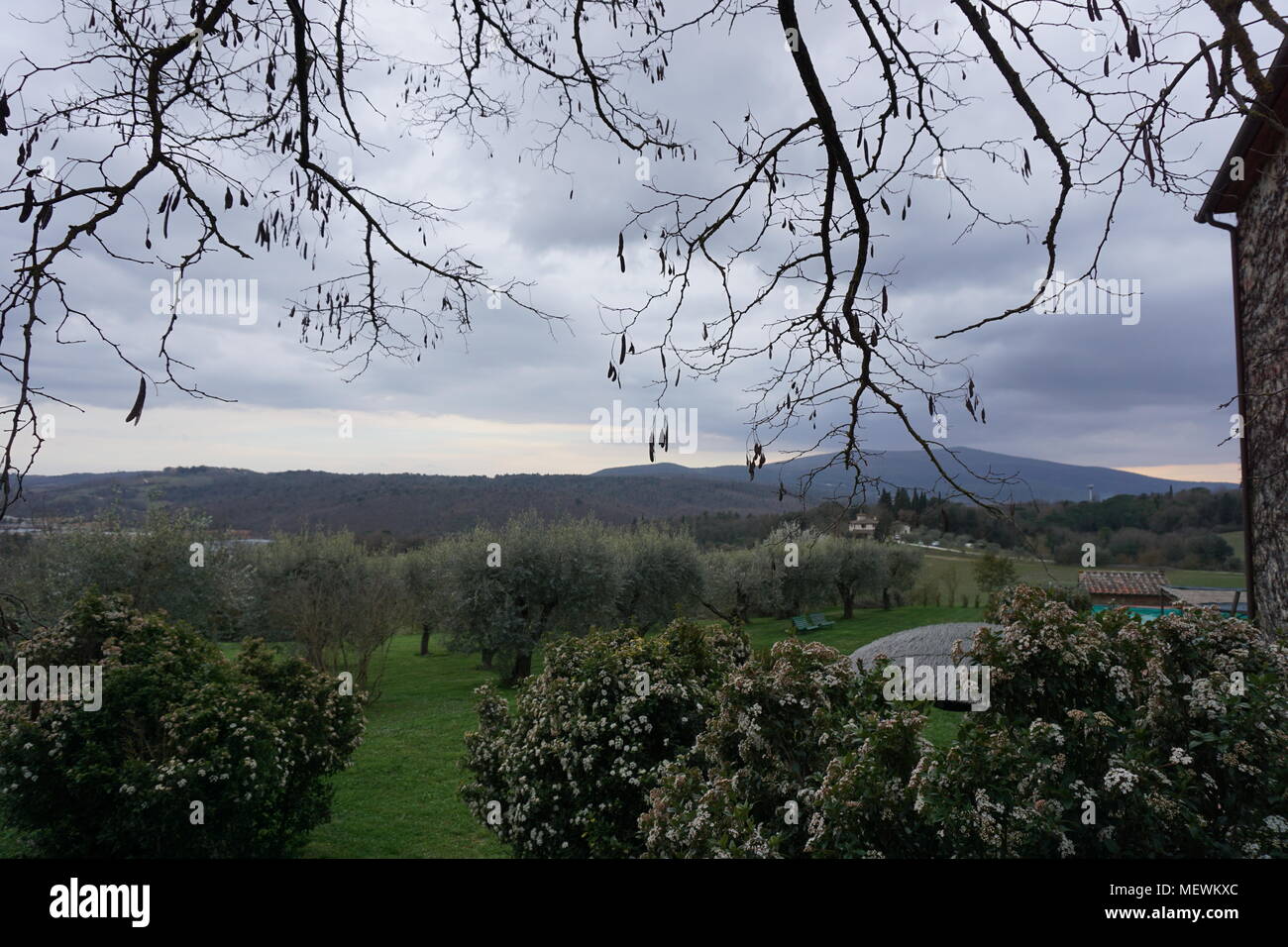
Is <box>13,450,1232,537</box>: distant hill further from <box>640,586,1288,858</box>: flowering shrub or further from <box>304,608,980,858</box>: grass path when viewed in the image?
<box>640,586,1288,858</box>: flowering shrub

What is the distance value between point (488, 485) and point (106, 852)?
58997 millimetres

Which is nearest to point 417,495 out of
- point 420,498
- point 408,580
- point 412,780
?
point 420,498

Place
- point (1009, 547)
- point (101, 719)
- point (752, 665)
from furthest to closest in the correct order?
point (101, 719) < point (752, 665) < point (1009, 547)

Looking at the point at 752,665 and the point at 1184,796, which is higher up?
the point at 752,665

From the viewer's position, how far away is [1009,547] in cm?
338

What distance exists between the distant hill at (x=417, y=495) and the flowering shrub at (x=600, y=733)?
12.0m

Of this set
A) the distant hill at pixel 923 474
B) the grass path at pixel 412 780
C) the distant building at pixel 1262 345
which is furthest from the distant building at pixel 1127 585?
the distant hill at pixel 923 474

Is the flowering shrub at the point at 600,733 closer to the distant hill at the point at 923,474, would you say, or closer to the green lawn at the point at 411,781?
the green lawn at the point at 411,781

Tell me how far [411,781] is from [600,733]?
8.57m

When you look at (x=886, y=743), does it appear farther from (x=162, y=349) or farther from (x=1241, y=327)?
(x=1241, y=327)

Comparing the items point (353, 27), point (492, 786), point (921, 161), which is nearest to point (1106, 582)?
point (492, 786)

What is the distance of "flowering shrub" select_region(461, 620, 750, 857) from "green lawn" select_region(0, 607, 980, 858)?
1928 mm

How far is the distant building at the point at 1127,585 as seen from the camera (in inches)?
791

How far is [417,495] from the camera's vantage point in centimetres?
5938
